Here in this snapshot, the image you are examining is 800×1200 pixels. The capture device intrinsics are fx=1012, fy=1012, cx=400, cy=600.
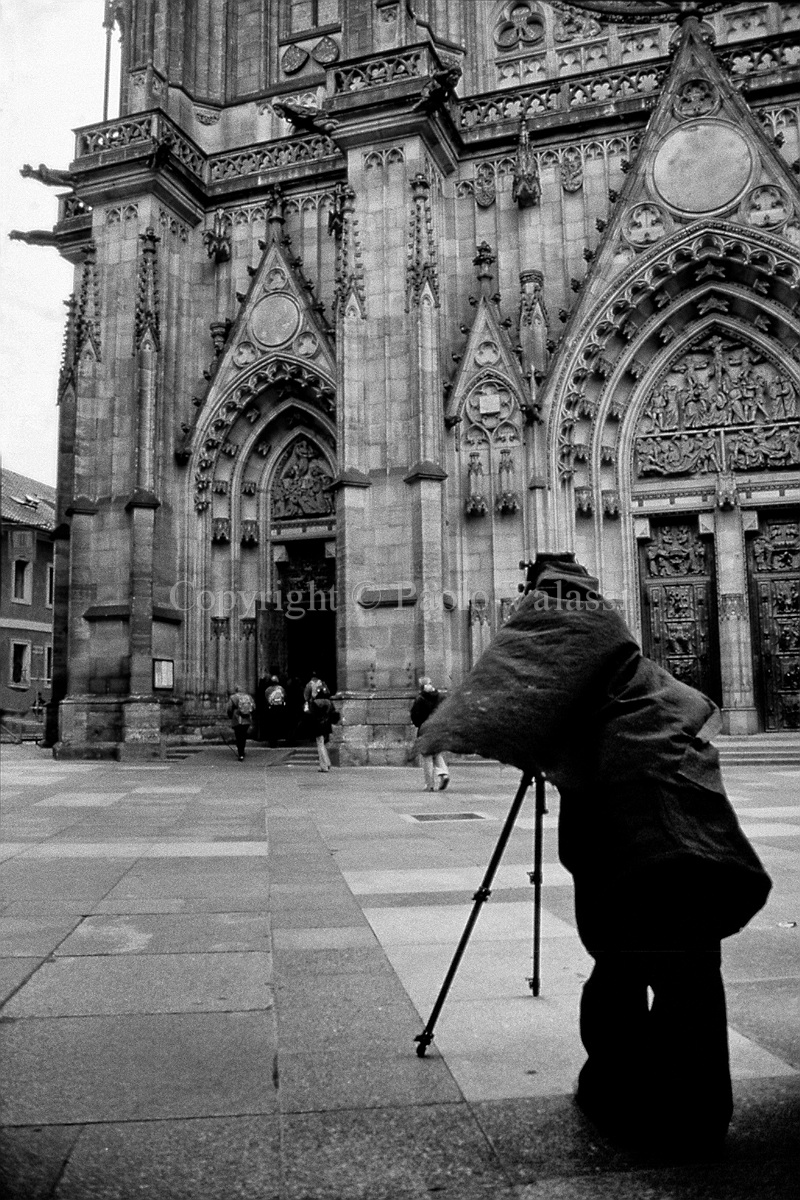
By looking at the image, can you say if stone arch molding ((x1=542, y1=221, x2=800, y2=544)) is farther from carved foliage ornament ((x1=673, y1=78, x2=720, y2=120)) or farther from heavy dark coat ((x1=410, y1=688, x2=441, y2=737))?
heavy dark coat ((x1=410, y1=688, x2=441, y2=737))

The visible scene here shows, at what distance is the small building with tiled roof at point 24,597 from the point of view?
4.42 meters

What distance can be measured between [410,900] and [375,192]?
53.7ft

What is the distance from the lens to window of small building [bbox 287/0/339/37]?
934 inches

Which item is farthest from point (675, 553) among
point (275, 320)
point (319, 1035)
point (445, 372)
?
point (319, 1035)

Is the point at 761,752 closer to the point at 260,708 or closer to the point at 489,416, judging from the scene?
the point at 489,416

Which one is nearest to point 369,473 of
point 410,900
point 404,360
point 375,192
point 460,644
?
point 404,360

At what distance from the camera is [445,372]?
19.5 m

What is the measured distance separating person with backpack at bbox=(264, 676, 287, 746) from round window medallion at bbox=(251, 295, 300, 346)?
23.6ft

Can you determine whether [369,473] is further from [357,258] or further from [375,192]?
[375,192]

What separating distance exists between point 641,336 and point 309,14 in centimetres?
1189

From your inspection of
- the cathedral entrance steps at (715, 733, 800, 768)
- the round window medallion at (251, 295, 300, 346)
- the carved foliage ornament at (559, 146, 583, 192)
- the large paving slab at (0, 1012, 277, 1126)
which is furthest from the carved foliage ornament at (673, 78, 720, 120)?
the large paving slab at (0, 1012, 277, 1126)

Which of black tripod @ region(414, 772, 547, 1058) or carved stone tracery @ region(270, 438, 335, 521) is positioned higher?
carved stone tracery @ region(270, 438, 335, 521)

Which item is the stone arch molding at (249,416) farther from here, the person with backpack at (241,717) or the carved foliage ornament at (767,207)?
the carved foliage ornament at (767,207)

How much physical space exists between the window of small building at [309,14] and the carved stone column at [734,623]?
1477 cm
